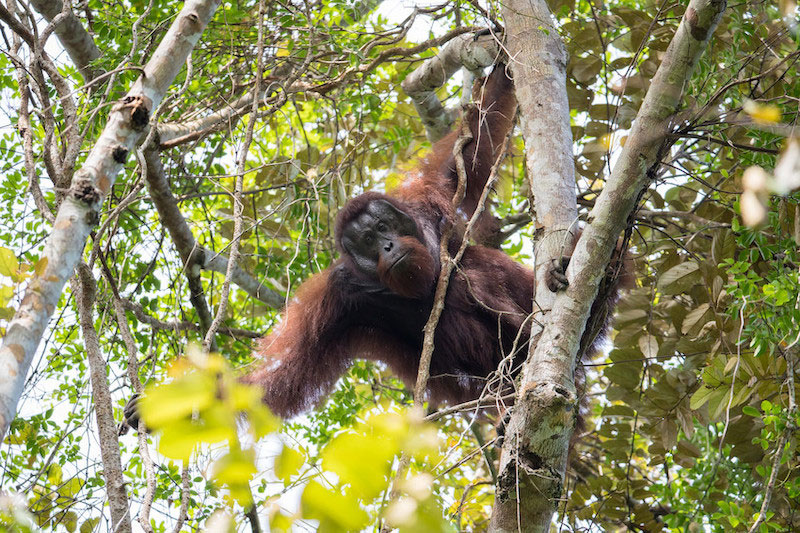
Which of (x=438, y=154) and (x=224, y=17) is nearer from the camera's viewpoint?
(x=224, y=17)

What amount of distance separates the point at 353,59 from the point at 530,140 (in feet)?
5.15

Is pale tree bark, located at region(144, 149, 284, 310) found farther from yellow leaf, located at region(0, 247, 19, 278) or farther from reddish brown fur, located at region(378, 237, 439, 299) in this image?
yellow leaf, located at region(0, 247, 19, 278)

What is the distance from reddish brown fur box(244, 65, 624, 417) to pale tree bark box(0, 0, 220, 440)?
6.29 feet

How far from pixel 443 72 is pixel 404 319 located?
160 centimetres

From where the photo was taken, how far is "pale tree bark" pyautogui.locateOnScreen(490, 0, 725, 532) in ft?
7.80

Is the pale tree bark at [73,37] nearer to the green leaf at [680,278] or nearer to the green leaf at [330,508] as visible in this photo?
the green leaf at [680,278]

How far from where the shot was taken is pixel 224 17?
4.58m

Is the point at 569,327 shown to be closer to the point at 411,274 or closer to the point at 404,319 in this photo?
the point at 411,274

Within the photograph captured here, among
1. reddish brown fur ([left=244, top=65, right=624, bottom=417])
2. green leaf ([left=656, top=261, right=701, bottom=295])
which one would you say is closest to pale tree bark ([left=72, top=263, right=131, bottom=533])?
reddish brown fur ([left=244, top=65, right=624, bottom=417])

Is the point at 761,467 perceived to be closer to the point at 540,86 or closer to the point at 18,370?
the point at 540,86

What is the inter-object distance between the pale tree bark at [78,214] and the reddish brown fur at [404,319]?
6.29 ft

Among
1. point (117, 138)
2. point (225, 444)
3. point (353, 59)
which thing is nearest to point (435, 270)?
point (353, 59)

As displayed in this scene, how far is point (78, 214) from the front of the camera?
2.16m

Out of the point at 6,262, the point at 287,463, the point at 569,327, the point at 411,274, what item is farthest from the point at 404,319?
the point at 287,463
